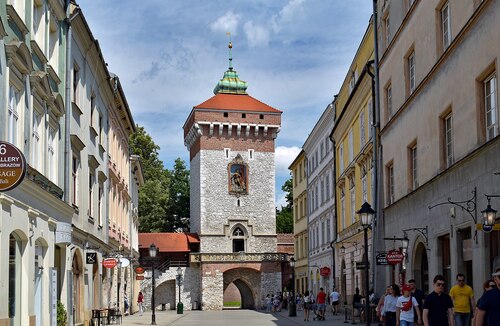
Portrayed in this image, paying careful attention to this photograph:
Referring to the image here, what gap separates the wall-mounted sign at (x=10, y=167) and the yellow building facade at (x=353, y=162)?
71.8 ft

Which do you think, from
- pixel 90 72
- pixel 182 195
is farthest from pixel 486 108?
pixel 182 195

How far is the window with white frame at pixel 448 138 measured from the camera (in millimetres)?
20078

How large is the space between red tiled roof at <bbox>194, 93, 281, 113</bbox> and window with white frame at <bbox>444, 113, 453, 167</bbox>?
5423 centimetres

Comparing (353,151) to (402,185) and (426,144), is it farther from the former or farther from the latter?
(426,144)

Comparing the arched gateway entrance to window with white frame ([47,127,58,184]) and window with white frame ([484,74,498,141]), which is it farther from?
window with white frame ([484,74,498,141])

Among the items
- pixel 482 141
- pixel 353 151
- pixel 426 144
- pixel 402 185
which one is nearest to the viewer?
pixel 482 141

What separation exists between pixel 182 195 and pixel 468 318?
72861mm

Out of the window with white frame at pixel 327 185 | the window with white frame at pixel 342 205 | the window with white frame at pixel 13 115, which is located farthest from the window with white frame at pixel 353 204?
the window with white frame at pixel 13 115

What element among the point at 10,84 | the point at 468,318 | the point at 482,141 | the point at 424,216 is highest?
the point at 10,84

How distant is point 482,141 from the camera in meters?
17.1

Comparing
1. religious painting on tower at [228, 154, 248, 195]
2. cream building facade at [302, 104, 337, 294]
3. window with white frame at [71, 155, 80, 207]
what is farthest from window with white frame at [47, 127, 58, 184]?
religious painting on tower at [228, 154, 248, 195]

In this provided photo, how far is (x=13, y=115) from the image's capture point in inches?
632

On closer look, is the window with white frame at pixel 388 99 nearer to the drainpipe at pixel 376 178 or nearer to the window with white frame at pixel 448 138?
the drainpipe at pixel 376 178

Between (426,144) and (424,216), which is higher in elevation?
(426,144)
